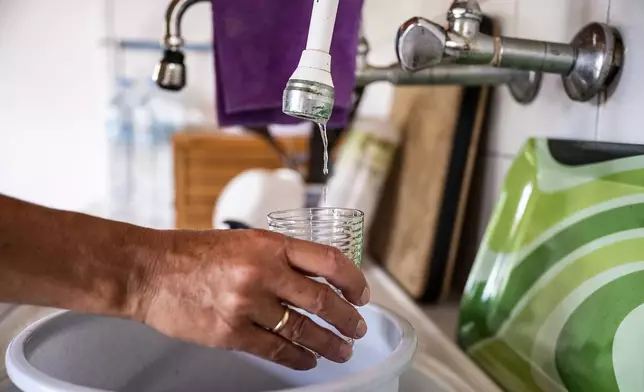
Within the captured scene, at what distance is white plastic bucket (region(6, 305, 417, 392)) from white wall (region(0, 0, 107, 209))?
1.48 m

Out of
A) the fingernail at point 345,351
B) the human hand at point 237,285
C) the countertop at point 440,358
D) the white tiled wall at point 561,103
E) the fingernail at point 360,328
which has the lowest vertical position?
the countertop at point 440,358

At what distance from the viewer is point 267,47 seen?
0.71 metres

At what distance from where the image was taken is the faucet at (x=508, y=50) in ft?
1.64

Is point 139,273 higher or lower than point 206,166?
higher

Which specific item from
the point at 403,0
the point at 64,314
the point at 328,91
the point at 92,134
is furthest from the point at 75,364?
the point at 92,134

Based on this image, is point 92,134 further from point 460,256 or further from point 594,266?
point 594,266

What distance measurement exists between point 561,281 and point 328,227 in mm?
200

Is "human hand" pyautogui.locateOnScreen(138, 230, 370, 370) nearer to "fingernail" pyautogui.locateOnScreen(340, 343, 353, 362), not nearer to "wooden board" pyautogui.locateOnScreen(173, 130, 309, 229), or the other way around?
"fingernail" pyautogui.locateOnScreen(340, 343, 353, 362)

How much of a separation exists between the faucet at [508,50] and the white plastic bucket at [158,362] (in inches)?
8.7

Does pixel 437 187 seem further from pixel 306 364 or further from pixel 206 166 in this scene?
pixel 206 166

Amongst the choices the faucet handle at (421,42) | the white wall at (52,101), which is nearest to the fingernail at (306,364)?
the faucet handle at (421,42)

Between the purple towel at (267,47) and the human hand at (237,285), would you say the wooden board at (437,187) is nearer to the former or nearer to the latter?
the purple towel at (267,47)

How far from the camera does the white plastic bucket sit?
1.15ft

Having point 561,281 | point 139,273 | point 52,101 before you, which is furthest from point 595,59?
point 52,101
